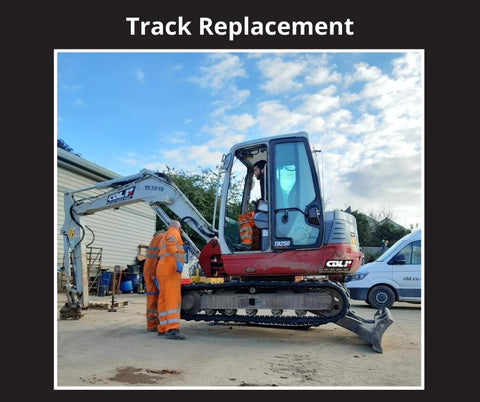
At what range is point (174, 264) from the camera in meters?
7.47

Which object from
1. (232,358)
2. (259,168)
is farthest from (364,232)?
(232,358)

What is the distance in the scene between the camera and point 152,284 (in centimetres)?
823

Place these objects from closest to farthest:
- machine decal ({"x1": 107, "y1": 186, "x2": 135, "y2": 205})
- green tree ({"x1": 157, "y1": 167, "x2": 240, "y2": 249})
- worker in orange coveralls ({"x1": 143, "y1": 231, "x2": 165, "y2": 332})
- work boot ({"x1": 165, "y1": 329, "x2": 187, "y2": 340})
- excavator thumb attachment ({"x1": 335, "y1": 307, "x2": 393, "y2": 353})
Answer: excavator thumb attachment ({"x1": 335, "y1": 307, "x2": 393, "y2": 353}) → work boot ({"x1": 165, "y1": 329, "x2": 187, "y2": 340}) → worker in orange coveralls ({"x1": 143, "y1": 231, "x2": 165, "y2": 332}) → machine decal ({"x1": 107, "y1": 186, "x2": 135, "y2": 205}) → green tree ({"x1": 157, "y1": 167, "x2": 240, "y2": 249})

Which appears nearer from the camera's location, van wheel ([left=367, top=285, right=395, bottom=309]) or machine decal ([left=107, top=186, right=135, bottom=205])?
machine decal ([left=107, top=186, right=135, bottom=205])

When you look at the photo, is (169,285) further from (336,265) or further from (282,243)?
(336,265)

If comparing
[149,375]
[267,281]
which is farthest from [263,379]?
[267,281]

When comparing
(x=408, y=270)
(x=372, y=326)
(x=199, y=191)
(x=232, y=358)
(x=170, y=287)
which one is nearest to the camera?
(x=232, y=358)

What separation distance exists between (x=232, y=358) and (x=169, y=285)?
2.04 meters

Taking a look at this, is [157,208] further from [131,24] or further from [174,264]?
[131,24]

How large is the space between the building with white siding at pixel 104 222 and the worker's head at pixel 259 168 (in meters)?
7.45

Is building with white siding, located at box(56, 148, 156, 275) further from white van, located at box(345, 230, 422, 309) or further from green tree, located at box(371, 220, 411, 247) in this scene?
green tree, located at box(371, 220, 411, 247)

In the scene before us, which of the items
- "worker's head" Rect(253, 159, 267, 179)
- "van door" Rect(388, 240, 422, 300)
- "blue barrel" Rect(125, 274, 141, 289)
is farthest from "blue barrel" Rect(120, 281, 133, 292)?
"worker's head" Rect(253, 159, 267, 179)

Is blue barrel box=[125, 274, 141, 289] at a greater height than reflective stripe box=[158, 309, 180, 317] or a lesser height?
lesser

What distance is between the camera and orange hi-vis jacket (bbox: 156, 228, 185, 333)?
7328 mm
